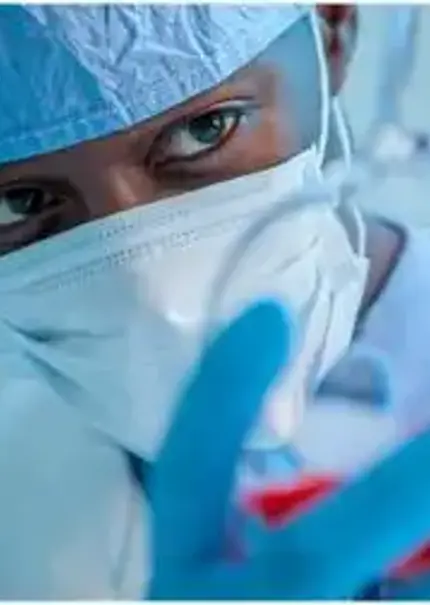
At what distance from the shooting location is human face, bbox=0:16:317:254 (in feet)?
2.54

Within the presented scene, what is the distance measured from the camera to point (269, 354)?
0.68 meters

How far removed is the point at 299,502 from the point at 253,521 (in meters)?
0.09

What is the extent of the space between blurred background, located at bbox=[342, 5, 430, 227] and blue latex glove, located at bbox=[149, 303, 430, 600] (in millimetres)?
184

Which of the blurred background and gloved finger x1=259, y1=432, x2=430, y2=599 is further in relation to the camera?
the blurred background

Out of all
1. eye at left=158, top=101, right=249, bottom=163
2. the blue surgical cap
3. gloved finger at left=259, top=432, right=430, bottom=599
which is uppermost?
the blue surgical cap

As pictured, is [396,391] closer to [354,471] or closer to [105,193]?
[354,471]

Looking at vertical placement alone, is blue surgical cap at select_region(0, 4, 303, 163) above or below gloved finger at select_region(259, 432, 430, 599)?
above

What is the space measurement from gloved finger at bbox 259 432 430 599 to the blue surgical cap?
24cm

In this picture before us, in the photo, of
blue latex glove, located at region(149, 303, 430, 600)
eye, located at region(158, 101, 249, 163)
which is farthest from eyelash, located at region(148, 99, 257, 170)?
blue latex glove, located at region(149, 303, 430, 600)

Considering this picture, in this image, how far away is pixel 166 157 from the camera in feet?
2.62

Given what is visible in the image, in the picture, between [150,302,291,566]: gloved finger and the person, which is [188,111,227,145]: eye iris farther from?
[150,302,291,566]: gloved finger

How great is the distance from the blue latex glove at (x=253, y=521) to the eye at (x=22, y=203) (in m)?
0.16

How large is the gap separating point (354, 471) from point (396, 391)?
0.07 m

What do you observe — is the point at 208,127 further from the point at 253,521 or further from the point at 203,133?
the point at 253,521
